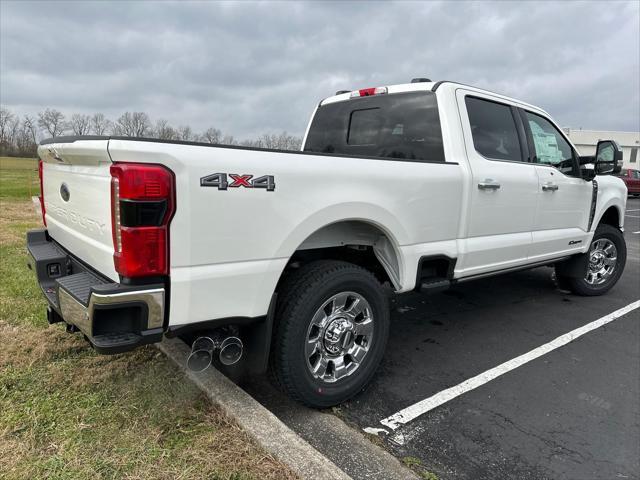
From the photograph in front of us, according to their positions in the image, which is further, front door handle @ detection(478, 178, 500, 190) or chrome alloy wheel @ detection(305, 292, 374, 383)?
front door handle @ detection(478, 178, 500, 190)

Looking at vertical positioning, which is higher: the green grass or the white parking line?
the green grass

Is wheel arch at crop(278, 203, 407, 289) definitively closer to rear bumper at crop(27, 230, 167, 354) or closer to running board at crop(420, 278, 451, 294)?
running board at crop(420, 278, 451, 294)

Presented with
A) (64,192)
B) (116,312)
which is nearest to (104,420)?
(116,312)

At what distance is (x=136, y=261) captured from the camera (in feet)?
6.69

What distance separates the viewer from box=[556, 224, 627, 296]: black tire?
5.51 meters

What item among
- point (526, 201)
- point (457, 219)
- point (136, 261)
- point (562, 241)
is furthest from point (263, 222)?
point (562, 241)

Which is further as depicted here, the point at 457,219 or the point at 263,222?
the point at 457,219

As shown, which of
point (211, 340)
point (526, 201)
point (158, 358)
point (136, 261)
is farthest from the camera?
point (526, 201)

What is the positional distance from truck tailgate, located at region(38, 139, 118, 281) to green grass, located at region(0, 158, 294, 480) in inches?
31.5

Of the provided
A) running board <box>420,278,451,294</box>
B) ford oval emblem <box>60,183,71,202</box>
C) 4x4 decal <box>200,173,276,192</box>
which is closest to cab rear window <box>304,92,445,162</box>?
running board <box>420,278,451,294</box>

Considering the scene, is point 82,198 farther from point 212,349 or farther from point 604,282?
point 604,282

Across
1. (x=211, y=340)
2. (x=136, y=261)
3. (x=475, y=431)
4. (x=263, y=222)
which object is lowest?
(x=475, y=431)

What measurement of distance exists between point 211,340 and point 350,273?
903 mm

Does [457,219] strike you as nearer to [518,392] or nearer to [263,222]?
[518,392]
